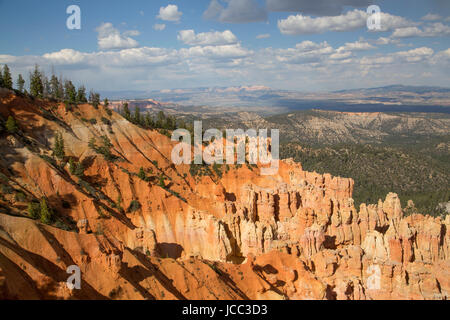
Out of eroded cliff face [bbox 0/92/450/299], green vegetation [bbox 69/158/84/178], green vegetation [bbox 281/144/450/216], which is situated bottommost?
green vegetation [bbox 281/144/450/216]

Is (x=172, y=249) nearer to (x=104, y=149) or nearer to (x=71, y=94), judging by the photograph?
(x=104, y=149)

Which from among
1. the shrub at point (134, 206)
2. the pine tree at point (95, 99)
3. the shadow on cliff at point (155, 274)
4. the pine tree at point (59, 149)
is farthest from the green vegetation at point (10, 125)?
the shadow on cliff at point (155, 274)

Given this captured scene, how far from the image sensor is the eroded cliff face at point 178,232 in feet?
70.6

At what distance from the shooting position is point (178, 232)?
43875 mm

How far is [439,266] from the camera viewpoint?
30.8 m

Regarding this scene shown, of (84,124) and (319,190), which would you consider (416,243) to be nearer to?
(319,190)

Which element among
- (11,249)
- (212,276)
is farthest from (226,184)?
(11,249)

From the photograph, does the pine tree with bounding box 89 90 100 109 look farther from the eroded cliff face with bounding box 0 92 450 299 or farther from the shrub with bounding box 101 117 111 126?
the shrub with bounding box 101 117 111 126

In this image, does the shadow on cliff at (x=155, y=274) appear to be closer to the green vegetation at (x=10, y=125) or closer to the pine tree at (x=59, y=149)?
the pine tree at (x=59, y=149)

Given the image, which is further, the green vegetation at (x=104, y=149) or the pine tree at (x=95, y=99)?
the pine tree at (x=95, y=99)

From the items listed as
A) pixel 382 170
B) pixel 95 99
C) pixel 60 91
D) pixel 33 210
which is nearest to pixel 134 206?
pixel 33 210

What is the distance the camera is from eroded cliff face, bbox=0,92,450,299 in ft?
70.6

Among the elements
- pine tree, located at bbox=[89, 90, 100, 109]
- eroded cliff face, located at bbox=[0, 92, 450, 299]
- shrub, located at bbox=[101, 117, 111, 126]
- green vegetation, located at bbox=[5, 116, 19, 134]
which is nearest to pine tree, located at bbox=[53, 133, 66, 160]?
eroded cliff face, located at bbox=[0, 92, 450, 299]

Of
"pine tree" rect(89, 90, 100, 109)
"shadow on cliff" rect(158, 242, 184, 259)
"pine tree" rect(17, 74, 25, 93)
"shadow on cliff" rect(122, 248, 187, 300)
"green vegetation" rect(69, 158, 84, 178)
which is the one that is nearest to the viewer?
"shadow on cliff" rect(122, 248, 187, 300)
